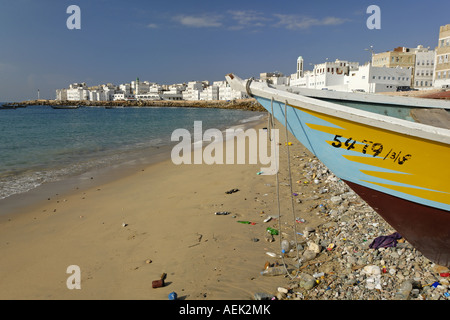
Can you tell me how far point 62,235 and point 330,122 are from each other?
507 centimetres

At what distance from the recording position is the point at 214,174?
9438 mm

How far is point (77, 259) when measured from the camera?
14.8ft

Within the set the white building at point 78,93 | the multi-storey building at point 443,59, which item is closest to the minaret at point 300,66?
the multi-storey building at point 443,59

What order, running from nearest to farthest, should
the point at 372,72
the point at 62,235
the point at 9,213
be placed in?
the point at 62,235 → the point at 9,213 → the point at 372,72

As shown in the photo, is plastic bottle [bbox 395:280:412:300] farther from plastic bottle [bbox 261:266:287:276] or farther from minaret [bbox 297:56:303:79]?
minaret [bbox 297:56:303:79]

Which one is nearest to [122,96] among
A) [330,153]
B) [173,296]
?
[173,296]

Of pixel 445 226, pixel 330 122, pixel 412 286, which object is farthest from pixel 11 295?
pixel 445 226

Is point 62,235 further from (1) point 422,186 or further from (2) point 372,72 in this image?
(2) point 372,72

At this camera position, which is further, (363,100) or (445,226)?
(363,100)

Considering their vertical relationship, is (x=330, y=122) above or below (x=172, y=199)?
above

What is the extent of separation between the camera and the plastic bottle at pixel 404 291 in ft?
9.95

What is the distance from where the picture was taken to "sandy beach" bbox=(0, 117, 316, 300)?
3.74 m

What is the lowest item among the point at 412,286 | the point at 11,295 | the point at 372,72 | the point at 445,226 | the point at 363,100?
the point at 11,295

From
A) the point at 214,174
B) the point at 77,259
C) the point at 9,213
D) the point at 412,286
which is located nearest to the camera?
the point at 412,286
